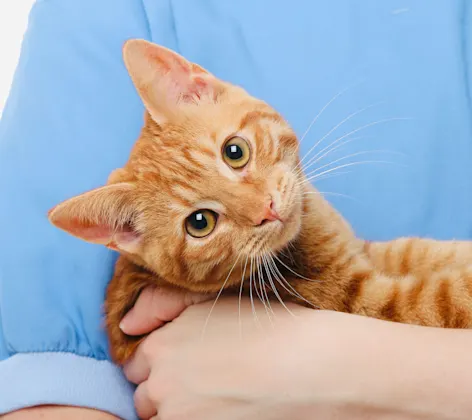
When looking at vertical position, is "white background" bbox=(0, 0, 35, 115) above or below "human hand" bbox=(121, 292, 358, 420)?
above

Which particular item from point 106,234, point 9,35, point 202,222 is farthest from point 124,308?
point 9,35

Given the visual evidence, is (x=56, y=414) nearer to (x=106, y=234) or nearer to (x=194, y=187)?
(x=106, y=234)

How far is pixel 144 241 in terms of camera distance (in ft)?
4.36

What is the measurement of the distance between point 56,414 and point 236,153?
2.56 ft

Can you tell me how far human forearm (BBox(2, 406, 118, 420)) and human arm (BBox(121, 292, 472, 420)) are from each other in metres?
0.13

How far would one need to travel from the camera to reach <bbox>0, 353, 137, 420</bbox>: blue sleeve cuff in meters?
1.25

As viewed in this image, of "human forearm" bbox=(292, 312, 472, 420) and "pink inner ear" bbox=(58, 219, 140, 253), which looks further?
"pink inner ear" bbox=(58, 219, 140, 253)

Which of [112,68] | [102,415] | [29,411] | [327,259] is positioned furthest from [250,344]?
[112,68]

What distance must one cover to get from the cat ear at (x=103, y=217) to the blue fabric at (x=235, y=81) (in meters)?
0.21

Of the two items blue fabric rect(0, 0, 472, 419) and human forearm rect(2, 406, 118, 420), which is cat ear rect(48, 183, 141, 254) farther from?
human forearm rect(2, 406, 118, 420)

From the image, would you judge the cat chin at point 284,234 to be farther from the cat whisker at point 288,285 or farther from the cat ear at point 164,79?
the cat ear at point 164,79

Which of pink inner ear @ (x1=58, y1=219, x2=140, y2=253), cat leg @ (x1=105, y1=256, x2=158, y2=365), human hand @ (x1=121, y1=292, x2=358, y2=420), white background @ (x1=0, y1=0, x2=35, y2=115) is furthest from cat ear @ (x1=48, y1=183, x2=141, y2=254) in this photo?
white background @ (x1=0, y1=0, x2=35, y2=115)

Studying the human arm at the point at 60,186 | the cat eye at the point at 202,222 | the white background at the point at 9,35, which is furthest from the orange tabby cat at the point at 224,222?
the white background at the point at 9,35

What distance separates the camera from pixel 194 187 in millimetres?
1247
